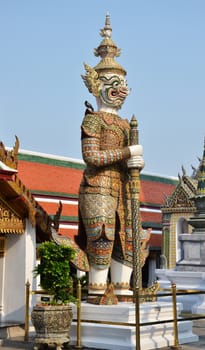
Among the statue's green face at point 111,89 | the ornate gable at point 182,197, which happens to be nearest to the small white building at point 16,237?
the statue's green face at point 111,89

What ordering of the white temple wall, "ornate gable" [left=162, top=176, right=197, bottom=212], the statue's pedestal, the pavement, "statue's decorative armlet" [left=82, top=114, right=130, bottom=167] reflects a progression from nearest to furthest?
the statue's pedestal, the pavement, "statue's decorative armlet" [left=82, top=114, right=130, bottom=167], the white temple wall, "ornate gable" [left=162, top=176, right=197, bottom=212]

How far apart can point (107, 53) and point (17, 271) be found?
3441 mm

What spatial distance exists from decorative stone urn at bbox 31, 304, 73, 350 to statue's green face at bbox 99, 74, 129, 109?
304 centimetres

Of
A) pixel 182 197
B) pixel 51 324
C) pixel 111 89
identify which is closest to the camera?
Answer: pixel 51 324

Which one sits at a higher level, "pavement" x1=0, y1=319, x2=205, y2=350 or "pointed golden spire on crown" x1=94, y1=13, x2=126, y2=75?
"pointed golden spire on crown" x1=94, y1=13, x2=126, y2=75

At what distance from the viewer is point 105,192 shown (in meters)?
7.62

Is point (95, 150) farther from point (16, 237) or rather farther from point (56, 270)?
point (16, 237)

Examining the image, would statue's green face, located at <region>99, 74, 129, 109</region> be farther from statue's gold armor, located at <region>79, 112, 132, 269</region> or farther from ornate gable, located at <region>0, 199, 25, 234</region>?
ornate gable, located at <region>0, 199, 25, 234</region>

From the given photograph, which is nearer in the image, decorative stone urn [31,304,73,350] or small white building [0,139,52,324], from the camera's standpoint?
decorative stone urn [31,304,73,350]

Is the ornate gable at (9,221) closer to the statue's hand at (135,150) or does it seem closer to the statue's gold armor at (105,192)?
the statue's gold armor at (105,192)

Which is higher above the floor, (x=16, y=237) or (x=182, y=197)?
(x=182, y=197)

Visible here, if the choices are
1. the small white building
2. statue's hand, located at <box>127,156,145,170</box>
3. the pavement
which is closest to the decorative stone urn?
the pavement

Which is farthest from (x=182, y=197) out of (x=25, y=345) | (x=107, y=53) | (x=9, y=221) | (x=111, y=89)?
(x=25, y=345)

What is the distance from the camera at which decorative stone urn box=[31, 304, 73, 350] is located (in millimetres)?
6496
